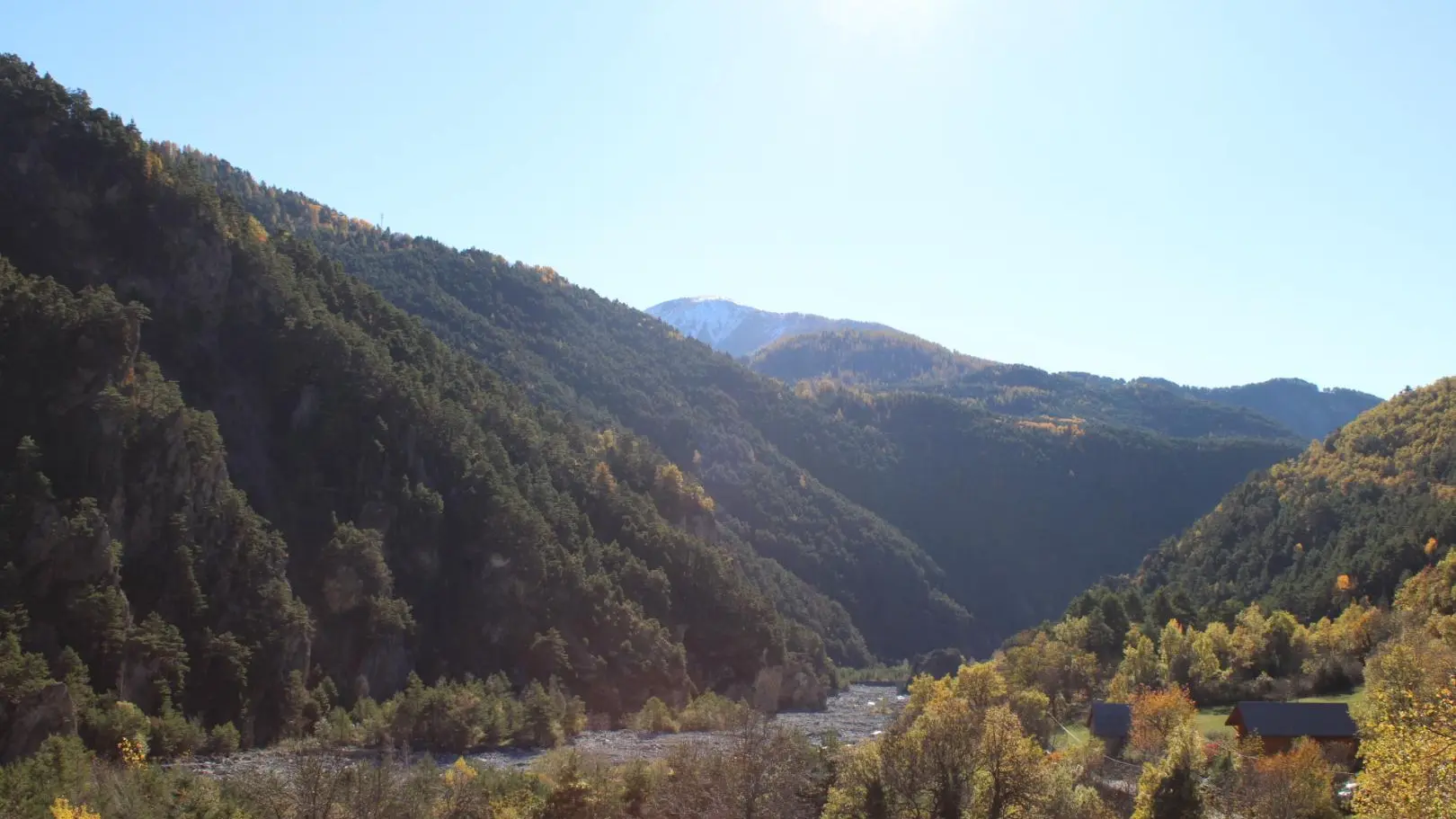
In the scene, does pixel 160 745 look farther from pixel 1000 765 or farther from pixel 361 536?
pixel 1000 765

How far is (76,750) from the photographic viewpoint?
52312 mm

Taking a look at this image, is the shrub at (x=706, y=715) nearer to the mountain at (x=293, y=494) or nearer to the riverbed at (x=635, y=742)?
the riverbed at (x=635, y=742)

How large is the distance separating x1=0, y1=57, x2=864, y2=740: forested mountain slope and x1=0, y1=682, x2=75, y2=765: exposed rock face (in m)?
4.89

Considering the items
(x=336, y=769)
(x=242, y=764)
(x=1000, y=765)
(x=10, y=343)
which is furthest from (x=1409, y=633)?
(x=10, y=343)

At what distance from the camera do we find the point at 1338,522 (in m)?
140

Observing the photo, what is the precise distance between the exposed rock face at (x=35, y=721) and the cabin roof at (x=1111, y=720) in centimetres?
6342

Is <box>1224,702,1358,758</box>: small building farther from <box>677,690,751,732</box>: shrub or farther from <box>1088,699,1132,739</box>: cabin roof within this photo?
<box>677,690,751,732</box>: shrub

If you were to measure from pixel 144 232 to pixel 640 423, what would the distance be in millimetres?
107622

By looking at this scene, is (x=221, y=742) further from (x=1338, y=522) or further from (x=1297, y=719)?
(x=1338, y=522)

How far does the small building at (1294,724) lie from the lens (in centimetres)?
6444

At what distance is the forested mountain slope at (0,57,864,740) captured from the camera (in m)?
67.0

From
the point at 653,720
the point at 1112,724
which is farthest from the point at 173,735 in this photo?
the point at 1112,724

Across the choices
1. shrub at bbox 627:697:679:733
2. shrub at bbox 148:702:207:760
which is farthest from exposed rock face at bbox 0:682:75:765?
shrub at bbox 627:697:679:733

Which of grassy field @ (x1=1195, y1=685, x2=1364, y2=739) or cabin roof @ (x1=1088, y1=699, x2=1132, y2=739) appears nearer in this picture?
grassy field @ (x1=1195, y1=685, x2=1364, y2=739)
